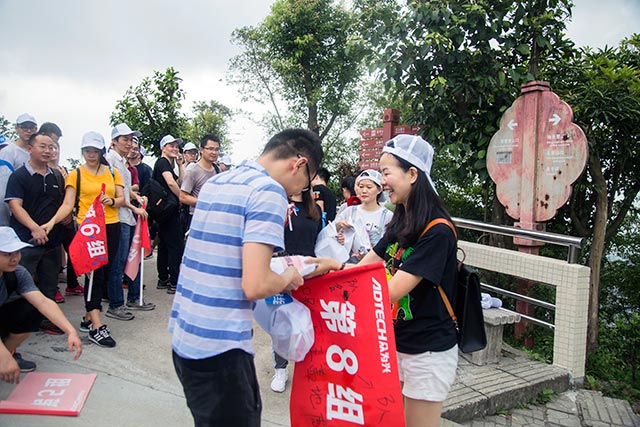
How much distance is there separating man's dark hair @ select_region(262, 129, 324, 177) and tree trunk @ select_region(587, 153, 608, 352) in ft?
16.0

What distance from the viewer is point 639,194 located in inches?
236

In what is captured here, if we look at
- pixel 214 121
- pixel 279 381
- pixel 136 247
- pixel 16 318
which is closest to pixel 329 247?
pixel 279 381

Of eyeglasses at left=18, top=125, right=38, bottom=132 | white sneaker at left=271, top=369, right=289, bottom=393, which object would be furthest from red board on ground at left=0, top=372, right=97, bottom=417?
eyeglasses at left=18, top=125, right=38, bottom=132

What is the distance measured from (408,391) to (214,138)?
399 cm

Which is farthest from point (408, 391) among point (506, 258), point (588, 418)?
point (506, 258)

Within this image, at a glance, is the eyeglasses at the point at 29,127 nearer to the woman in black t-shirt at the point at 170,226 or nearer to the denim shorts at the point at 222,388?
the woman in black t-shirt at the point at 170,226

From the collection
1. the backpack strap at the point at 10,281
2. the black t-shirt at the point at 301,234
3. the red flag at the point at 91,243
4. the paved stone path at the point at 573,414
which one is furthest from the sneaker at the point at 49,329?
the paved stone path at the point at 573,414

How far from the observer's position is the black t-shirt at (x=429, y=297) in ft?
6.51

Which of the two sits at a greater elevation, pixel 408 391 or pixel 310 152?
pixel 310 152

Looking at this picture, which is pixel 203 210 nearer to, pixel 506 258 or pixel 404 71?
pixel 506 258

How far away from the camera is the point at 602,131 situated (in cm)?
558

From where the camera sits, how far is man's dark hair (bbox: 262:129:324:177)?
1.80 meters

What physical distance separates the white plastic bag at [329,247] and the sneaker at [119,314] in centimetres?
232

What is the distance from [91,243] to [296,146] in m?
2.88
